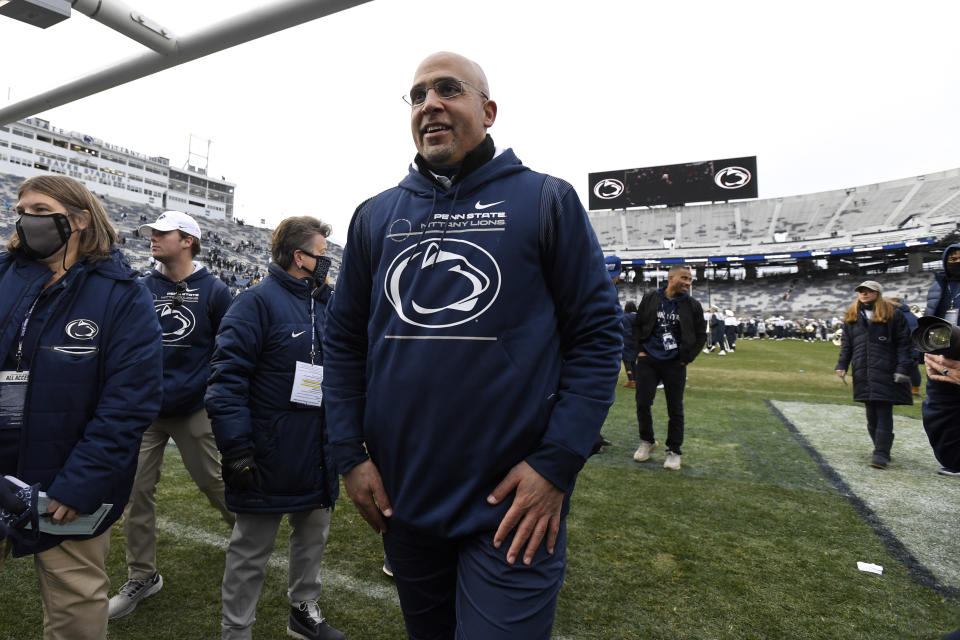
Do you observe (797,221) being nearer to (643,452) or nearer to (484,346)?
(643,452)

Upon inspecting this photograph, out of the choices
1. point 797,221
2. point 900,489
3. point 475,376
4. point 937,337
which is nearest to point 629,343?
point 900,489

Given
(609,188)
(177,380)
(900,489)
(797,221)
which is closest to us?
(177,380)

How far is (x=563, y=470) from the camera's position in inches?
50.0

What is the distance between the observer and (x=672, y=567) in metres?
3.25

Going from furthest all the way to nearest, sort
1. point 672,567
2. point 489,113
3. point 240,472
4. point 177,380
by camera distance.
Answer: point 672,567 < point 177,380 < point 240,472 < point 489,113

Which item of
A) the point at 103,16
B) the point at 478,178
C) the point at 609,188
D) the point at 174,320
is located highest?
the point at 609,188

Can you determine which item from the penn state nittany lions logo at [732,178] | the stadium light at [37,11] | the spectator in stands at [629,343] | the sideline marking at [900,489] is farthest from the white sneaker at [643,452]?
the penn state nittany lions logo at [732,178]

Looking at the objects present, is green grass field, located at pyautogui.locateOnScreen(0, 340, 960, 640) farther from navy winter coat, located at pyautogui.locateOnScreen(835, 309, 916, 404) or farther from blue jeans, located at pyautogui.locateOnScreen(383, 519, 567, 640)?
blue jeans, located at pyautogui.locateOnScreen(383, 519, 567, 640)

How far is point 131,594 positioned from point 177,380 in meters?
1.14

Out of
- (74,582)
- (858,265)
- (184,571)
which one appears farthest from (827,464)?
(858,265)

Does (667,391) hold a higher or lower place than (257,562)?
higher

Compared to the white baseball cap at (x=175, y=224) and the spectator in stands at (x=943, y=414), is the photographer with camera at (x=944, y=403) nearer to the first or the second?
the spectator in stands at (x=943, y=414)

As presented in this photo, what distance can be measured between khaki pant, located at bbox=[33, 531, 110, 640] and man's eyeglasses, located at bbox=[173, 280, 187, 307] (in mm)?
1587

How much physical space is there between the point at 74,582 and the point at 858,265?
59.9 metres
